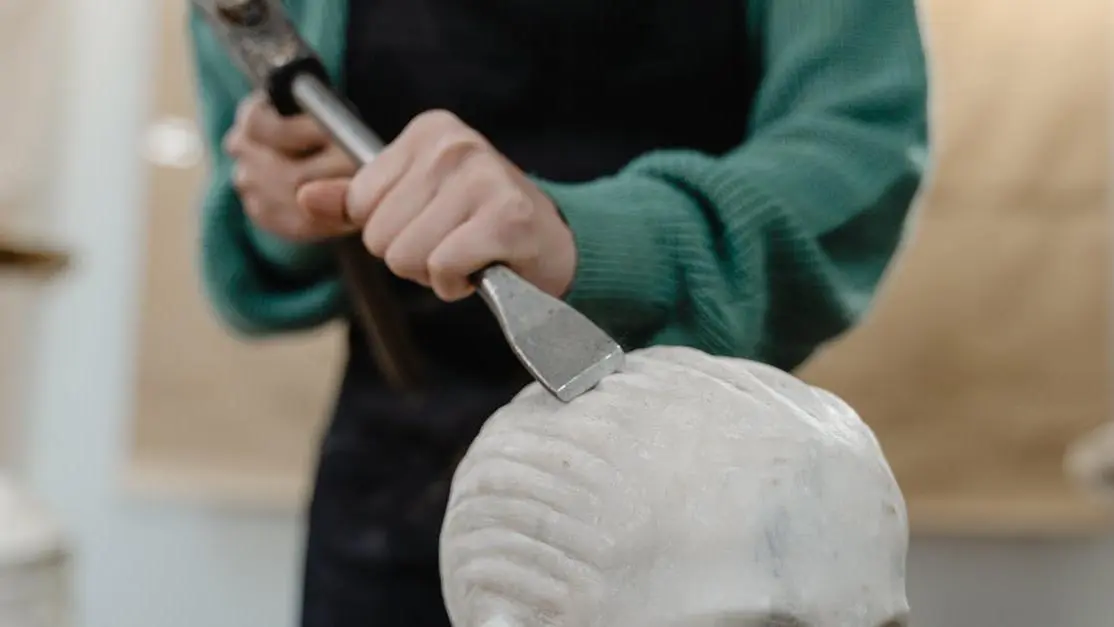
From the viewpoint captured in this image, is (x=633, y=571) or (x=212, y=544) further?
(x=212, y=544)

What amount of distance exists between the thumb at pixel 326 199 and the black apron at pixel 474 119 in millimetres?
91

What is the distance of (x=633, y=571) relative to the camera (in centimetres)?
25

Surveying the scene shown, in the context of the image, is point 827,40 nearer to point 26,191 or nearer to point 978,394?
point 978,394

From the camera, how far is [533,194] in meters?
0.33

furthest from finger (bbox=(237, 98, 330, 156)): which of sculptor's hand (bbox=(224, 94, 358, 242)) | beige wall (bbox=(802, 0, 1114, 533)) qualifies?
beige wall (bbox=(802, 0, 1114, 533))

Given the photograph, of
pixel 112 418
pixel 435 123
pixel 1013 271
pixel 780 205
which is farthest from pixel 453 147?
pixel 112 418

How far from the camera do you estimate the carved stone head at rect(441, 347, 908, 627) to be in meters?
0.25

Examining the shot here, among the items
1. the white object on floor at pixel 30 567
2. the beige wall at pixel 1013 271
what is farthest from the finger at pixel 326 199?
the beige wall at pixel 1013 271

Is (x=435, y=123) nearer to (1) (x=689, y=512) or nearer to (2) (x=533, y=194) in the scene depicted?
(2) (x=533, y=194)

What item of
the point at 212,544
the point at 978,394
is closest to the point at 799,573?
the point at 978,394

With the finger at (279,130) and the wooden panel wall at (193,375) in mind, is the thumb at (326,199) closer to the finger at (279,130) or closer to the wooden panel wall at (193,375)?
the finger at (279,130)

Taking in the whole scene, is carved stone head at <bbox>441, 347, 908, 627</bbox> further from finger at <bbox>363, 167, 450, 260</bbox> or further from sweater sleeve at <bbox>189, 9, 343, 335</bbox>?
sweater sleeve at <bbox>189, 9, 343, 335</bbox>

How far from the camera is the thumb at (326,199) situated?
359mm

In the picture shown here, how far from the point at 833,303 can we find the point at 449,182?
15 cm
